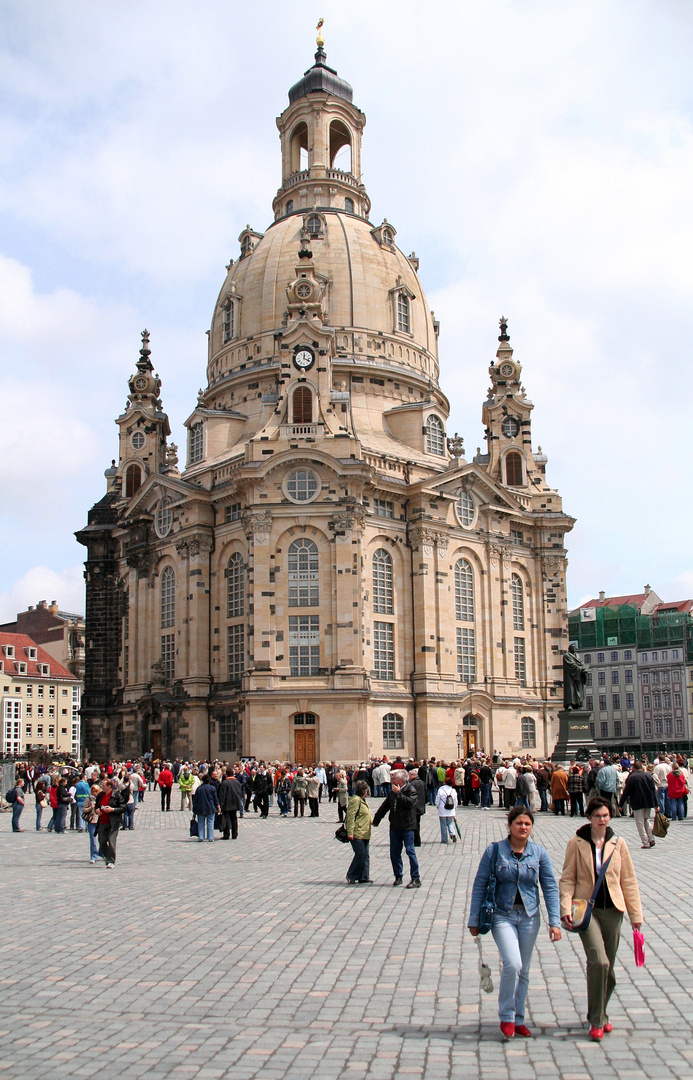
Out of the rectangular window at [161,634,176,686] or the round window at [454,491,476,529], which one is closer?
the rectangular window at [161,634,176,686]

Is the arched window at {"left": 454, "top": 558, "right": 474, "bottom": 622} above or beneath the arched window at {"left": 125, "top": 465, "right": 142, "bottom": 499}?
beneath

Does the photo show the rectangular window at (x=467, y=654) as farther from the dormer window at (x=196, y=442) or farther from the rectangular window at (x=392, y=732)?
the dormer window at (x=196, y=442)

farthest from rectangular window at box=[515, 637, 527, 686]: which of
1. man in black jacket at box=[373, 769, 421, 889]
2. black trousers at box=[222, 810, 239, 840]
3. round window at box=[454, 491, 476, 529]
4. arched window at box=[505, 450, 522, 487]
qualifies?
man in black jacket at box=[373, 769, 421, 889]

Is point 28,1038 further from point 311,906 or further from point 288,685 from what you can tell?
point 288,685

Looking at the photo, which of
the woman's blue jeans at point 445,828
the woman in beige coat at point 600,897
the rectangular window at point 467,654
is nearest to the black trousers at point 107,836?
the woman's blue jeans at point 445,828

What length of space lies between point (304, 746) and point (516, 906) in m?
43.0

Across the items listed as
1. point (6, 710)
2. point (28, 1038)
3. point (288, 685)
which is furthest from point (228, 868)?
point (6, 710)

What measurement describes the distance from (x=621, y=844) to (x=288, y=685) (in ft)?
142

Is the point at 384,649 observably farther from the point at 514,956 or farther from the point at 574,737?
the point at 514,956

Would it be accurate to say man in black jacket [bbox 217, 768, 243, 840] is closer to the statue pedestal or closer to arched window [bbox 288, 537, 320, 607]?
the statue pedestal

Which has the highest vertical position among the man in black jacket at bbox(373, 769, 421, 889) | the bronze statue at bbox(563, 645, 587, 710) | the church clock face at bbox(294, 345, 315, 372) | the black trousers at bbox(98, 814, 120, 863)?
the church clock face at bbox(294, 345, 315, 372)

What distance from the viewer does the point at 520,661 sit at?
2510 inches

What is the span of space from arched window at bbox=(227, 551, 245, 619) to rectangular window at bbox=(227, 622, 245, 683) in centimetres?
71

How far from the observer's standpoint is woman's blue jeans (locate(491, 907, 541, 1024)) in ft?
27.8
